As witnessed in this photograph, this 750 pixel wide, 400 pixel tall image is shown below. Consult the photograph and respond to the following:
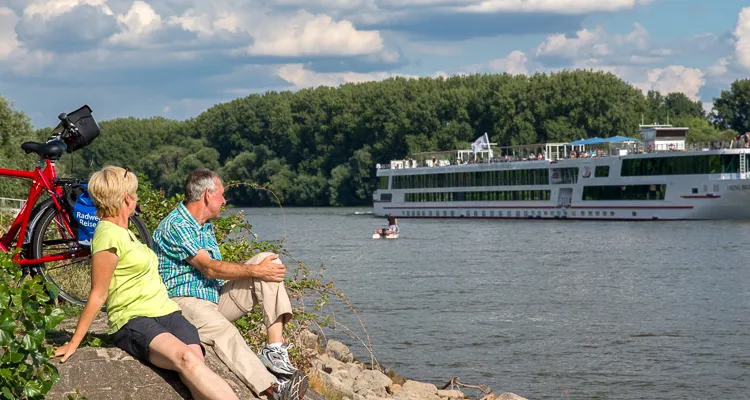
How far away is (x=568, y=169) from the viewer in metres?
61.5

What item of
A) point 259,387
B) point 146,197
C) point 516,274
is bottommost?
point 516,274

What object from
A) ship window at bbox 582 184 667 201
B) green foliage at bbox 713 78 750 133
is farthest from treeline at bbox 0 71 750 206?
ship window at bbox 582 184 667 201

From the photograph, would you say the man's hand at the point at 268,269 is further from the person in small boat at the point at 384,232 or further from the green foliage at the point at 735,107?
the green foliage at the point at 735,107

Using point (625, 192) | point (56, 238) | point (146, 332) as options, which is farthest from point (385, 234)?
point (146, 332)

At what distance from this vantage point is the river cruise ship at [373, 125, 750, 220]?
53.6 m

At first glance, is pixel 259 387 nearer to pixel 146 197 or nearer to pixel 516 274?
pixel 146 197

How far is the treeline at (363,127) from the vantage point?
281ft

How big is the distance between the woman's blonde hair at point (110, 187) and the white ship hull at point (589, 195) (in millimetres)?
50362

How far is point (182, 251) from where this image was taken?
6188mm

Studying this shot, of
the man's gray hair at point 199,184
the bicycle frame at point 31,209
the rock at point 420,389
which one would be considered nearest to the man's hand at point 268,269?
the man's gray hair at point 199,184

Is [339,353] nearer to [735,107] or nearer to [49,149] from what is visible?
[49,149]

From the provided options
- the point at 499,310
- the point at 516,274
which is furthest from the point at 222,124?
the point at 499,310

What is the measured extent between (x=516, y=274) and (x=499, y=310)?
799 cm

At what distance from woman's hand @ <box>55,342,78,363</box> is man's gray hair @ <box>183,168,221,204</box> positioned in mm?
1074
